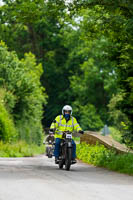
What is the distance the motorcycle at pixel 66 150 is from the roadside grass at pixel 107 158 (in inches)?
56.8

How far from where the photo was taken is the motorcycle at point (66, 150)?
16350mm

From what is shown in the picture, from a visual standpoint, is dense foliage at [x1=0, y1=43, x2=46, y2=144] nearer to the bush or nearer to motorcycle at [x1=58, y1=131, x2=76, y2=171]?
the bush

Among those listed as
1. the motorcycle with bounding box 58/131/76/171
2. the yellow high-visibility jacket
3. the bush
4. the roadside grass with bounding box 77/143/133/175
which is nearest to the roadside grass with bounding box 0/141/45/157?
the bush

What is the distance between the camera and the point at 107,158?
61.4 ft

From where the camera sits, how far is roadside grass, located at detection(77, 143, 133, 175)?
1655 cm

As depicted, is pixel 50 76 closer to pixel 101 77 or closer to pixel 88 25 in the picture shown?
pixel 101 77

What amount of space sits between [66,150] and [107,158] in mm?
2651

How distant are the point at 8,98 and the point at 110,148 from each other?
15.3m

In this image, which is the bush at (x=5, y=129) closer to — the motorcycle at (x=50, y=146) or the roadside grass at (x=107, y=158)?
the motorcycle at (x=50, y=146)

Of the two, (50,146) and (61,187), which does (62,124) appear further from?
(50,146)

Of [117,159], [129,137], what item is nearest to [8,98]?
[129,137]

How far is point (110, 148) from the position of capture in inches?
807

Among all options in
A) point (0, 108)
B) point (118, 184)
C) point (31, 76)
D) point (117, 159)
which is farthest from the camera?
point (31, 76)

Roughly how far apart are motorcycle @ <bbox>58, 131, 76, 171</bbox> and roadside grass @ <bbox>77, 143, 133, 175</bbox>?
1442 mm
